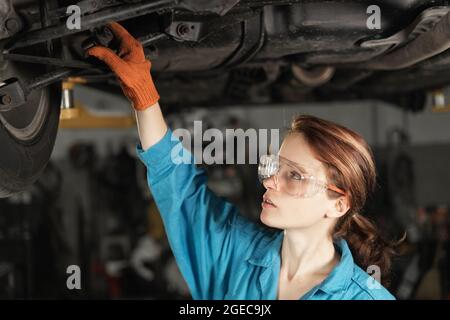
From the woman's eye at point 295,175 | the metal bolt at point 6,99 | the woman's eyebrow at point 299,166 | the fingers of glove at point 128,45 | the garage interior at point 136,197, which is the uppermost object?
the fingers of glove at point 128,45

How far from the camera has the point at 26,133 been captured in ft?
4.26

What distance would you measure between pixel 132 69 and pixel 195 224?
386mm

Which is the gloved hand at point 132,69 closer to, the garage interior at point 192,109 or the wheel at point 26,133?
the garage interior at point 192,109

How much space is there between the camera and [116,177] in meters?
4.68

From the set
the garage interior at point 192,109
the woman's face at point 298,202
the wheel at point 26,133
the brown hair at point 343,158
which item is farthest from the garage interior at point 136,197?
the woman's face at point 298,202

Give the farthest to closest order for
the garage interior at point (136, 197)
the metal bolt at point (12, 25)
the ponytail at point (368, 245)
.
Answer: the garage interior at point (136, 197), the ponytail at point (368, 245), the metal bolt at point (12, 25)

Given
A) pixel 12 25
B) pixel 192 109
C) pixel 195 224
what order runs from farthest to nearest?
pixel 192 109 → pixel 195 224 → pixel 12 25

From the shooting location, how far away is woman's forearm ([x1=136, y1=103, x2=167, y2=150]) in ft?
3.97

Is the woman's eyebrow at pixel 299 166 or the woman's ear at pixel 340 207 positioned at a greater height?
the woman's eyebrow at pixel 299 166

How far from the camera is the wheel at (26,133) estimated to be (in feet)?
3.91

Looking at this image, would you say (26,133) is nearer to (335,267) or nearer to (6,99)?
(6,99)

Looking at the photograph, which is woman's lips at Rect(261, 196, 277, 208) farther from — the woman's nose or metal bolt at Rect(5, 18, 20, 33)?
metal bolt at Rect(5, 18, 20, 33)

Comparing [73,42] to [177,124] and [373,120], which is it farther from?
[373,120]

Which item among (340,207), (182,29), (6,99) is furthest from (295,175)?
(6,99)
